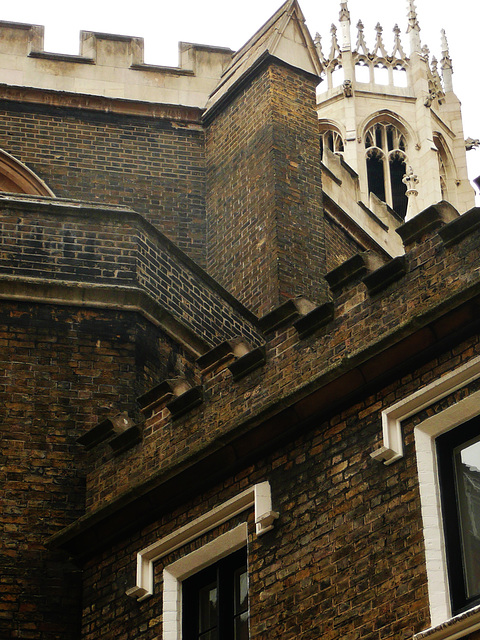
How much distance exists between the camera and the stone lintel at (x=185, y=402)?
1305cm

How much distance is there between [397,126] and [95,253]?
3994 centimetres

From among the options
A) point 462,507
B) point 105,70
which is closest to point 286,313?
point 462,507

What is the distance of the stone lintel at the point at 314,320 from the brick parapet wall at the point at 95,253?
365cm

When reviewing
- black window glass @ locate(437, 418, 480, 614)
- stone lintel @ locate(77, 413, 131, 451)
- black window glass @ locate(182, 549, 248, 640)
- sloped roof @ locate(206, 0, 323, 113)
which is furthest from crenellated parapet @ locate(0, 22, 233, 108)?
black window glass @ locate(437, 418, 480, 614)

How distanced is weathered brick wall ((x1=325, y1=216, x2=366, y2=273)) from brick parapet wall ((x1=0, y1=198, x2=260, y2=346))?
17.4 ft

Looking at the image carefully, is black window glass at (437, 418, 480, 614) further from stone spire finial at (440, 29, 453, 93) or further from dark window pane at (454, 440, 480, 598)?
stone spire finial at (440, 29, 453, 93)

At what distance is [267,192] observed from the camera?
20.1m

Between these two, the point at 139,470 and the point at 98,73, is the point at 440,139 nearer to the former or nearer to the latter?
the point at 98,73

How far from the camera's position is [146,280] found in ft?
51.8

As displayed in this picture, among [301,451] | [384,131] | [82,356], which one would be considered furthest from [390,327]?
[384,131]

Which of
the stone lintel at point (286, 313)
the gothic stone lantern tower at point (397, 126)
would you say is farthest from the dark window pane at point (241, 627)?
the gothic stone lantern tower at point (397, 126)

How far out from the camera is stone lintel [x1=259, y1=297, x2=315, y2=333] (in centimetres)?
1248

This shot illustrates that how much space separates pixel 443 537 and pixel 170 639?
2881 millimetres

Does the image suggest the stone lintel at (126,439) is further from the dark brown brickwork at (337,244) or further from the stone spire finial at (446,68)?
the stone spire finial at (446,68)
